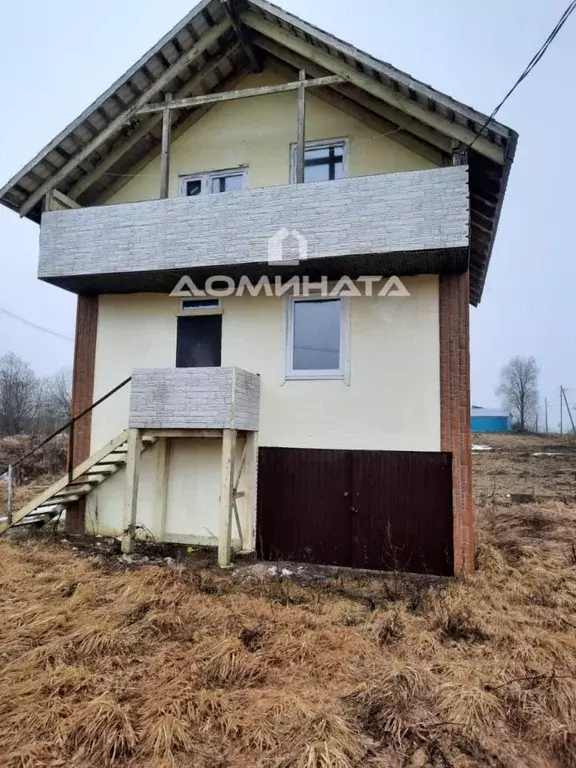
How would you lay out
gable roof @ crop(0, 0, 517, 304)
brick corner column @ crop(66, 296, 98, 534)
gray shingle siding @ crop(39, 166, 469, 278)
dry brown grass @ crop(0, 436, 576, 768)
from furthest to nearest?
brick corner column @ crop(66, 296, 98, 534) → gable roof @ crop(0, 0, 517, 304) → gray shingle siding @ crop(39, 166, 469, 278) → dry brown grass @ crop(0, 436, 576, 768)

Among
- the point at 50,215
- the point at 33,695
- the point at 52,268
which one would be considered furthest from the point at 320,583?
the point at 50,215

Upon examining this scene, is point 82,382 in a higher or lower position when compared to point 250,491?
higher

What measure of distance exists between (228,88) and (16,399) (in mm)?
39771

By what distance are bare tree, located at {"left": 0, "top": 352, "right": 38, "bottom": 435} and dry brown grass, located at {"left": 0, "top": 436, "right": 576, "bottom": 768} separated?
3526 cm

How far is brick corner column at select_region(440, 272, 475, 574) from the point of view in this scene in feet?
26.2

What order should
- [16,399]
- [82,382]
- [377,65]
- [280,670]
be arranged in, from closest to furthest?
[280,670]
[377,65]
[82,382]
[16,399]

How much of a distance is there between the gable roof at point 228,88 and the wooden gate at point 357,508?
15.8ft

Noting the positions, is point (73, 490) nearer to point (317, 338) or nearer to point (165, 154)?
point (317, 338)

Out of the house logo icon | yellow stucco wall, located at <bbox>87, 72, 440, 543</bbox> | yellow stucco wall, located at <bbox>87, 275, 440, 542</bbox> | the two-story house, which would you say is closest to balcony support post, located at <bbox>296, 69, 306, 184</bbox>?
the two-story house

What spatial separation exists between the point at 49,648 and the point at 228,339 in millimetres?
5788

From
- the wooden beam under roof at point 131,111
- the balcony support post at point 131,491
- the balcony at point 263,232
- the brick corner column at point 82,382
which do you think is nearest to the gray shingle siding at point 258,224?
the balcony at point 263,232

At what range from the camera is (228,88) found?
1027 cm

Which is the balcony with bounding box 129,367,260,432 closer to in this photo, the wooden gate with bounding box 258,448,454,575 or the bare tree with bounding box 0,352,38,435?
the wooden gate with bounding box 258,448,454,575

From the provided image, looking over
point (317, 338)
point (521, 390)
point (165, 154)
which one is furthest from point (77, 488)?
point (521, 390)
